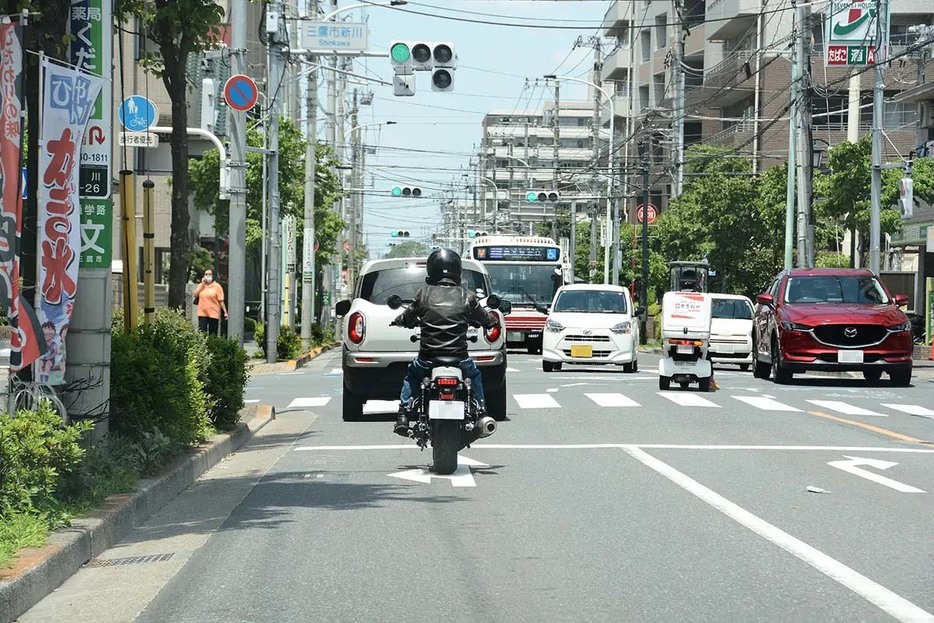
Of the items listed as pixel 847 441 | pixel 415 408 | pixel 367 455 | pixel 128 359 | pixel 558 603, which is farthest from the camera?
pixel 847 441

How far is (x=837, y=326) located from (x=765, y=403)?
15.8 ft

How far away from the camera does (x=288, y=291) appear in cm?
4288

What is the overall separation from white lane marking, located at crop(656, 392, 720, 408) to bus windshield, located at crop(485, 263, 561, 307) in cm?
1919

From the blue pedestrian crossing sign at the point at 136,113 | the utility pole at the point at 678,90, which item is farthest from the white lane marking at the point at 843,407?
the utility pole at the point at 678,90

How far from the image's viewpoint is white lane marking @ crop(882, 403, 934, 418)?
19.2 metres

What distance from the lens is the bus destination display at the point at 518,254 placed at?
41.8 metres


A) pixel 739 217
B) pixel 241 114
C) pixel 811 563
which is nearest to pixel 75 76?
pixel 811 563

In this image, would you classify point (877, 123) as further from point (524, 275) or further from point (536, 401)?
point (536, 401)

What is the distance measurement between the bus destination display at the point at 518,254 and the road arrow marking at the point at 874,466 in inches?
1128

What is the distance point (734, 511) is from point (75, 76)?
5.40 metres

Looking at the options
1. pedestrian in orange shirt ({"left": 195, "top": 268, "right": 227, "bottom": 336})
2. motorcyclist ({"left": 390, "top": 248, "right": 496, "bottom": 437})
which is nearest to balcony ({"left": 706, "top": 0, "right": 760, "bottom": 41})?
pedestrian in orange shirt ({"left": 195, "top": 268, "right": 227, "bottom": 336})

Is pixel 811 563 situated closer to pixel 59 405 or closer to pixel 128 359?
pixel 59 405

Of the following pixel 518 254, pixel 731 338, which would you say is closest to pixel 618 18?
pixel 518 254

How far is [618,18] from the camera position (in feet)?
300
